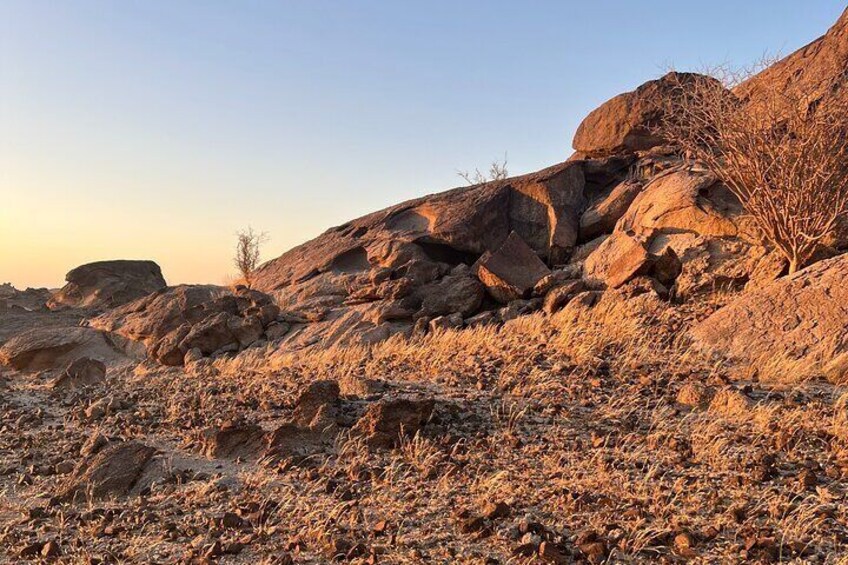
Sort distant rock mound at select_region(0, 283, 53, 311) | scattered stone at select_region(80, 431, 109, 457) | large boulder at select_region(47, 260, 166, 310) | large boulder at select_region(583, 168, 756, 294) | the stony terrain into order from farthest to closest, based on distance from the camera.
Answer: distant rock mound at select_region(0, 283, 53, 311) < large boulder at select_region(47, 260, 166, 310) < large boulder at select_region(583, 168, 756, 294) < scattered stone at select_region(80, 431, 109, 457) < the stony terrain

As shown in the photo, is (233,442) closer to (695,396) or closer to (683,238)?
(695,396)

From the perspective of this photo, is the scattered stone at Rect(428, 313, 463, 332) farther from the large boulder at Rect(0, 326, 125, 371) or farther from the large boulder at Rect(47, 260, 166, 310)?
the large boulder at Rect(47, 260, 166, 310)

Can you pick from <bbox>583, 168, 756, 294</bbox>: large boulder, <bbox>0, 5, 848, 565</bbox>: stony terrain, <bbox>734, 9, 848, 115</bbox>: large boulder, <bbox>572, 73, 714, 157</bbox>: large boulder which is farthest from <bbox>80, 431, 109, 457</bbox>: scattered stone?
<bbox>572, 73, 714, 157</bbox>: large boulder

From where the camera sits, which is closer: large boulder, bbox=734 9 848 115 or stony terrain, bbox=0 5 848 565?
stony terrain, bbox=0 5 848 565

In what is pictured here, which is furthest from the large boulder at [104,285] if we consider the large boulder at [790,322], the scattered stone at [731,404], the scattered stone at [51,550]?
the scattered stone at [731,404]

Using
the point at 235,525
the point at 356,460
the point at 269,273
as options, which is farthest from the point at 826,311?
the point at 269,273

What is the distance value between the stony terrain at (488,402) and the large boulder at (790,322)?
0.04 metres

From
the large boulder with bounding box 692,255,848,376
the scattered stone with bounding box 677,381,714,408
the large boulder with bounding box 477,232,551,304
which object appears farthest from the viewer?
the large boulder with bounding box 477,232,551,304

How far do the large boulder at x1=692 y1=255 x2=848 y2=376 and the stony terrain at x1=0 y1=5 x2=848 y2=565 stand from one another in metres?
0.04

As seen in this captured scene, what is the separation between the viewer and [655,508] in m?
4.38

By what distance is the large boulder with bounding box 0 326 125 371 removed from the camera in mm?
16297

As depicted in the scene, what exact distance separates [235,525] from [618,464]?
118 inches

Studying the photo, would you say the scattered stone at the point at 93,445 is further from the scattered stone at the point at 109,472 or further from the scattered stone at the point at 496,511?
the scattered stone at the point at 496,511

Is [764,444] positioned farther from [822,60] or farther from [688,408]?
[822,60]
